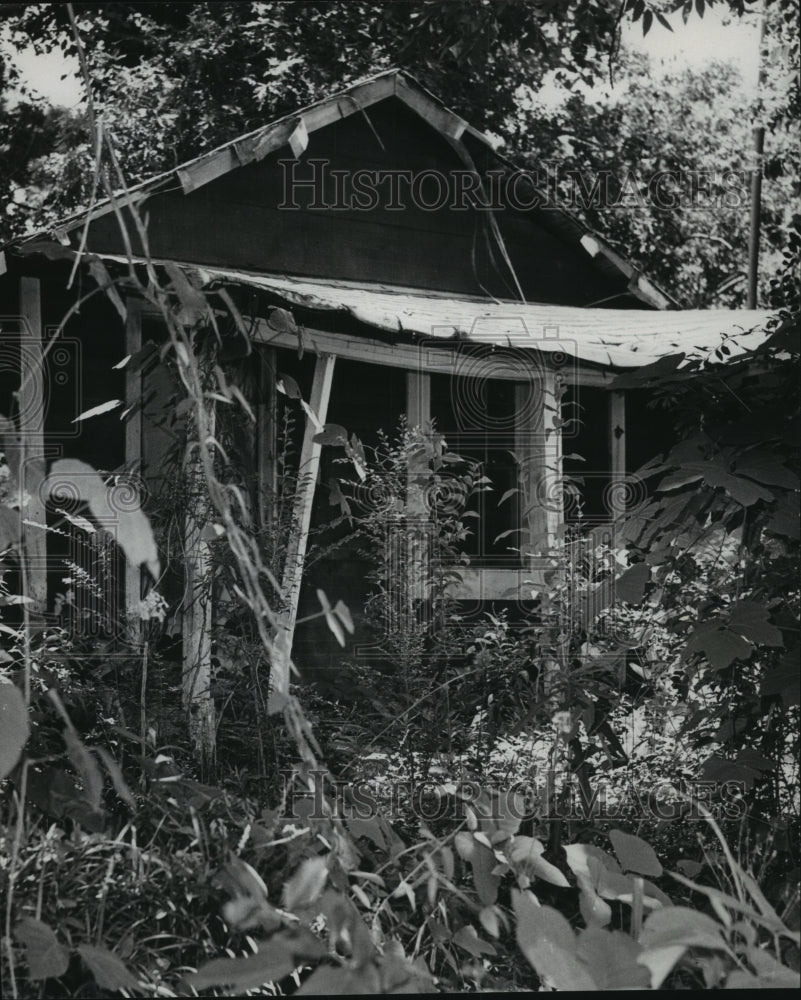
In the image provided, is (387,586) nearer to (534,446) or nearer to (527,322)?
(527,322)

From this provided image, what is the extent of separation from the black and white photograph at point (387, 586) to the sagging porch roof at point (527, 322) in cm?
6

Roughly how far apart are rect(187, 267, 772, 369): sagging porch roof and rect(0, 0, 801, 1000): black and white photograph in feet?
0.20

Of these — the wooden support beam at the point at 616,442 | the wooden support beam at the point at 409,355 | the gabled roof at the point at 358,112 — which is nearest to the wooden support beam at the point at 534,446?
the wooden support beam at the point at 409,355

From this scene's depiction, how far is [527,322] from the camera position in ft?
24.0

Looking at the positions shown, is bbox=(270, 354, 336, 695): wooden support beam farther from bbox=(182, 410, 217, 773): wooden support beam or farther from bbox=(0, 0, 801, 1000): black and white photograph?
bbox=(182, 410, 217, 773): wooden support beam

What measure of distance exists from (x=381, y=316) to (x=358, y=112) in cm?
353

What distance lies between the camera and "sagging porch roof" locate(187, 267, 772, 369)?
18.6 ft

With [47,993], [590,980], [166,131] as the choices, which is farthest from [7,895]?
[166,131]

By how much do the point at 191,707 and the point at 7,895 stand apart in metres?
1.64

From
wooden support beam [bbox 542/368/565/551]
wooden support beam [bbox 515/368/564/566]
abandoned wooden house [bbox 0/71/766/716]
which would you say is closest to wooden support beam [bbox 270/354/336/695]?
abandoned wooden house [bbox 0/71/766/716]

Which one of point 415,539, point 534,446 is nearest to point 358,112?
point 534,446

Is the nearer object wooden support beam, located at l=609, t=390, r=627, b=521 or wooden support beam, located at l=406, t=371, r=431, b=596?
wooden support beam, located at l=406, t=371, r=431, b=596

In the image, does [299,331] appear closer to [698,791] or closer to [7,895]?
[7,895]

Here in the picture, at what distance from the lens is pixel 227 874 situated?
2773mm
